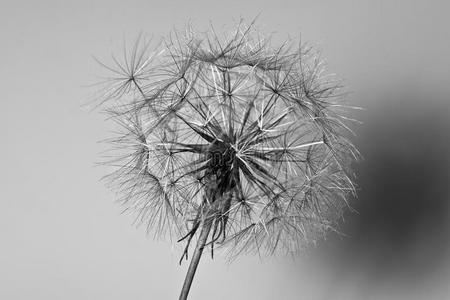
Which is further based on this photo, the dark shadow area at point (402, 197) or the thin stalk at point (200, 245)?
the dark shadow area at point (402, 197)

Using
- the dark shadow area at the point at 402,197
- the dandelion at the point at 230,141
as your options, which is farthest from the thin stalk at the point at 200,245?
the dark shadow area at the point at 402,197

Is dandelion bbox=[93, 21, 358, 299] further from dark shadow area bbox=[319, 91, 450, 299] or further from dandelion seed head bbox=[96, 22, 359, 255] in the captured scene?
dark shadow area bbox=[319, 91, 450, 299]

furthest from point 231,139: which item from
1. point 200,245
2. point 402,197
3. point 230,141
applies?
point 402,197

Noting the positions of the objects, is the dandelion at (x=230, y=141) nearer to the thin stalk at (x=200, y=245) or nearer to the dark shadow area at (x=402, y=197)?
the thin stalk at (x=200, y=245)

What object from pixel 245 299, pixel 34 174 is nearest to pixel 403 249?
pixel 245 299

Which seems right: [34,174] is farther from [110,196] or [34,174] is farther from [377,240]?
[377,240]
